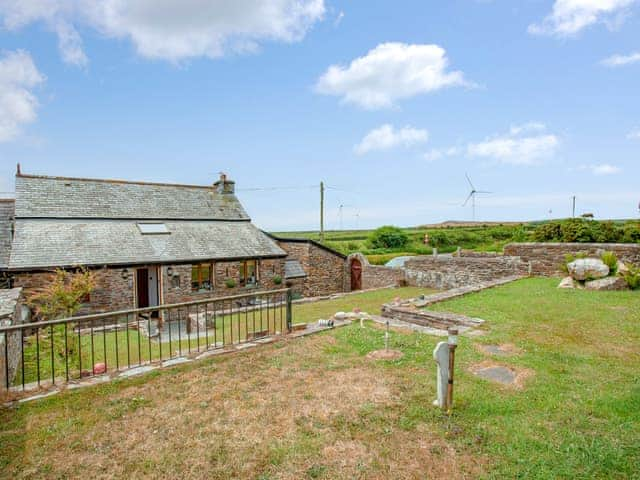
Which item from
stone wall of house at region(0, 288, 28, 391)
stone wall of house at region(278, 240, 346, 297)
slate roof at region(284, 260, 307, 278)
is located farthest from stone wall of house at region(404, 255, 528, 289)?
stone wall of house at region(0, 288, 28, 391)

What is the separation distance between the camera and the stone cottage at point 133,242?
45.5 feet

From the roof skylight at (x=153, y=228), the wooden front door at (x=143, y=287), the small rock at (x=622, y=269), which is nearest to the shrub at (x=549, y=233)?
the small rock at (x=622, y=269)

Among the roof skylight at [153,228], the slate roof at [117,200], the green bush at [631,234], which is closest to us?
the slate roof at [117,200]

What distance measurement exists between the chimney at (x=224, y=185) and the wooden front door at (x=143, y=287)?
7.61 metres

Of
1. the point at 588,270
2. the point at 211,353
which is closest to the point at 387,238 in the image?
the point at 588,270

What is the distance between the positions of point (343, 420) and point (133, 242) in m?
14.5

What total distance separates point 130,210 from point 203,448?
16.6 meters

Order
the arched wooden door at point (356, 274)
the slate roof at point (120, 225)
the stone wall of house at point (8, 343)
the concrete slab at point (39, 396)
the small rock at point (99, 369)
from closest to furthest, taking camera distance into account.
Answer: the concrete slab at point (39, 396) < the stone wall of house at point (8, 343) < the small rock at point (99, 369) < the slate roof at point (120, 225) < the arched wooden door at point (356, 274)

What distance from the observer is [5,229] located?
14.7 m

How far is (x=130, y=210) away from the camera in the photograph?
1755cm

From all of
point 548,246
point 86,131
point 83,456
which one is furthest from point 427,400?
point 86,131

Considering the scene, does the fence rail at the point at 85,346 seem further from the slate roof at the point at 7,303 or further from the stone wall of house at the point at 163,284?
the stone wall of house at the point at 163,284

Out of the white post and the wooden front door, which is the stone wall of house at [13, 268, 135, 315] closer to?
the wooden front door

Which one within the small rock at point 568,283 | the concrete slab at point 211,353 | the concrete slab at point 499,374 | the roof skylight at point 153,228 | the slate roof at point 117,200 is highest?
the slate roof at point 117,200
